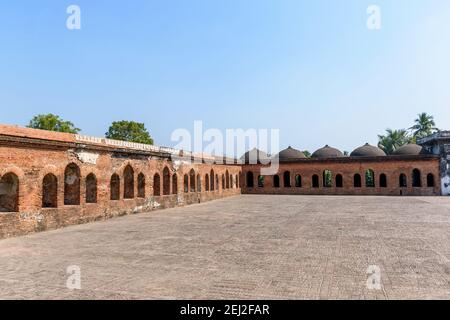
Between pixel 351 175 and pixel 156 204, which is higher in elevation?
pixel 351 175

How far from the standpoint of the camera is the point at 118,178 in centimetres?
1470

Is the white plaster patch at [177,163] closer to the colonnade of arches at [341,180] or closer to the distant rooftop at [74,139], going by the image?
the distant rooftop at [74,139]

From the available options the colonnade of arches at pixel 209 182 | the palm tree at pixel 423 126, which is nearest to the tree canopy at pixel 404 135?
the palm tree at pixel 423 126

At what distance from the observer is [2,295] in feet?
15.5

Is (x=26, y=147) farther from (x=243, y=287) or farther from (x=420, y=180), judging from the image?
(x=420, y=180)

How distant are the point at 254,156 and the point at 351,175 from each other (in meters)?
10.2

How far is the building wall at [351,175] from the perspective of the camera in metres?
26.9

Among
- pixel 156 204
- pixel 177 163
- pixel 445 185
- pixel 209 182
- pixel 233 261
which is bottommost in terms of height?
pixel 233 261

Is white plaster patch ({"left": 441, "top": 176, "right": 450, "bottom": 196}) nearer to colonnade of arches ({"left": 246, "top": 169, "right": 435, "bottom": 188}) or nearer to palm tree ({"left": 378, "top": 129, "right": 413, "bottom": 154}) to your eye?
colonnade of arches ({"left": 246, "top": 169, "right": 435, "bottom": 188})

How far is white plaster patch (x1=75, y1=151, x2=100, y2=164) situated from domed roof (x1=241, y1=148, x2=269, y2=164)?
21765 millimetres

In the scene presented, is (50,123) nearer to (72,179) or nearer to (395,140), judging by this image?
(72,179)

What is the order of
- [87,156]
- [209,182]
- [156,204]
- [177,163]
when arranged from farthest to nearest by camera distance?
[209,182] → [177,163] → [156,204] → [87,156]

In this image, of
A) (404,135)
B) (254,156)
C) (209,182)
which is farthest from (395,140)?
(209,182)

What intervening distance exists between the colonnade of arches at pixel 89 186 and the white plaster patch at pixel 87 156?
383 mm
